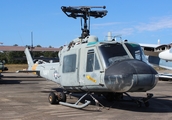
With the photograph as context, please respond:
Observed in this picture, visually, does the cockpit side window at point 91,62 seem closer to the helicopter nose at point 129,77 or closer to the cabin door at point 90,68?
the cabin door at point 90,68

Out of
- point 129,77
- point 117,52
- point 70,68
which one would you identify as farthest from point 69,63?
point 129,77

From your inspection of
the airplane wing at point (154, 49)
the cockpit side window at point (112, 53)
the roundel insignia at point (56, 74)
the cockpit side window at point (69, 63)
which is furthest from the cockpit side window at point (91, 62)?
the airplane wing at point (154, 49)

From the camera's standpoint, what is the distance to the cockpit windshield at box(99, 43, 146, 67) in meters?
8.78

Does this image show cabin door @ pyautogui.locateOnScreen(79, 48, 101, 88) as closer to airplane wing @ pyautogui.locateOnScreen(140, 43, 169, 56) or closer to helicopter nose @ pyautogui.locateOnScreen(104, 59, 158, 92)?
helicopter nose @ pyautogui.locateOnScreen(104, 59, 158, 92)

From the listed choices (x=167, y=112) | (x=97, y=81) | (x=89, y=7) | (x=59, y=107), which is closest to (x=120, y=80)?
(x=97, y=81)

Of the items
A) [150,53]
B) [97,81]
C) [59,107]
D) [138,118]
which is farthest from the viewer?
[150,53]

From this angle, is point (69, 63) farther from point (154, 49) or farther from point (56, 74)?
point (154, 49)

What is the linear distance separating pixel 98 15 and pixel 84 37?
56.8 inches

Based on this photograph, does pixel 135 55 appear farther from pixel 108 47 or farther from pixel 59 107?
pixel 59 107

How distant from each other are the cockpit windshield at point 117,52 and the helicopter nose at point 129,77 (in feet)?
1.24

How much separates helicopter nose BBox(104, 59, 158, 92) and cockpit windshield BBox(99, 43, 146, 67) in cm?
38

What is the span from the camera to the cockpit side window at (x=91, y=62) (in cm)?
902

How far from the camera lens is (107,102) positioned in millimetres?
11141

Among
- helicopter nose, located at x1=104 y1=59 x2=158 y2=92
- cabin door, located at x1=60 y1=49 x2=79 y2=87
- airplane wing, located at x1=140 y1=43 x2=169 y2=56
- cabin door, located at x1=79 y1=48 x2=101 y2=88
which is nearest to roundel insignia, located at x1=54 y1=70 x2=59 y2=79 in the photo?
cabin door, located at x1=60 y1=49 x2=79 y2=87
